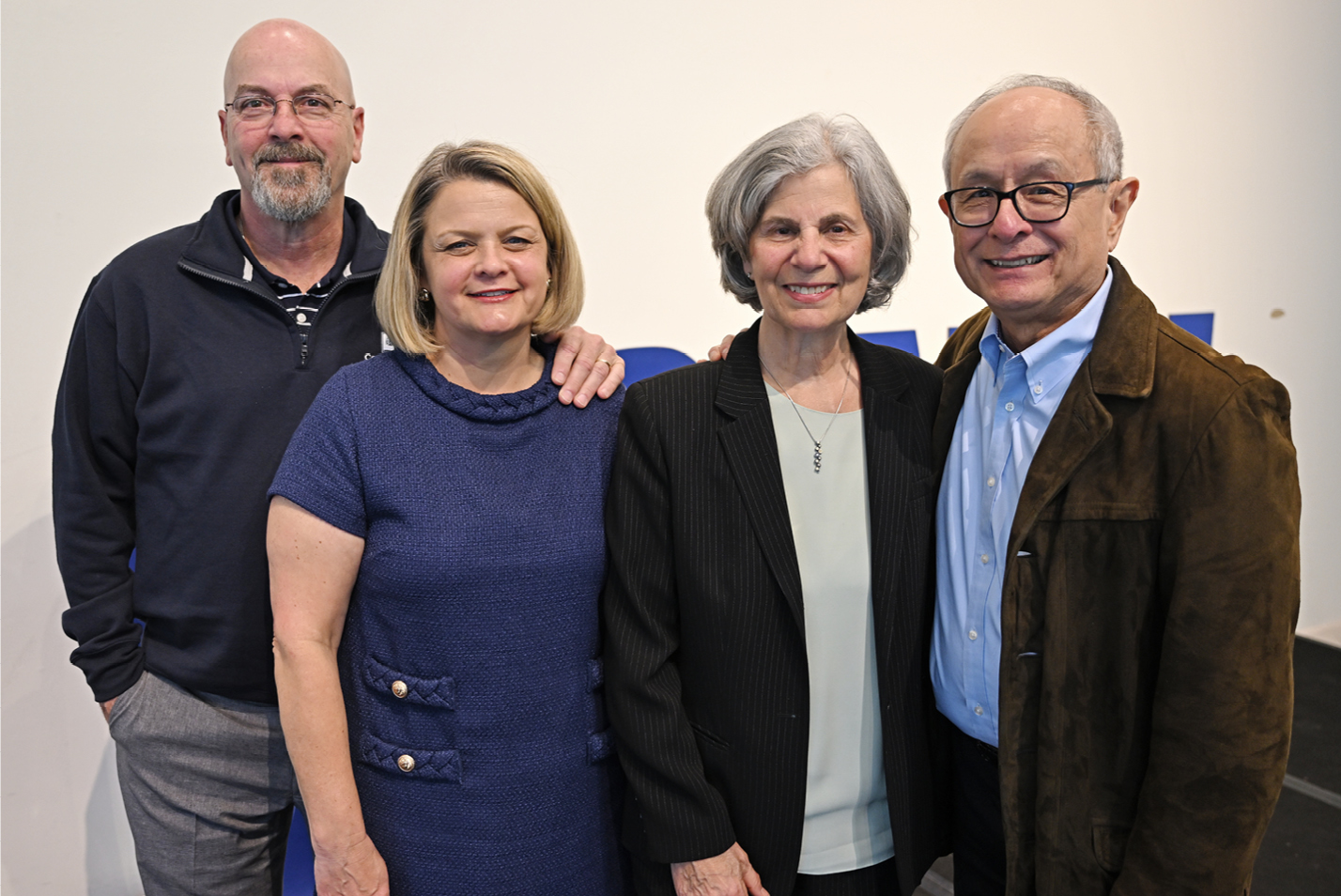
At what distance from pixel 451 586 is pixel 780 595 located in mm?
525

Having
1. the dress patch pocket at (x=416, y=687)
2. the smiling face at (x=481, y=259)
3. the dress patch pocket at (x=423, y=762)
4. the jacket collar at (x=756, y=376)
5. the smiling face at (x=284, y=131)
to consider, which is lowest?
the dress patch pocket at (x=423, y=762)

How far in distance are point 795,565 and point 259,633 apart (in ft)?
3.58

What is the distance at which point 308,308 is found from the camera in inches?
66.3

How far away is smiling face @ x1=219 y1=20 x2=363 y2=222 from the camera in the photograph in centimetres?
167

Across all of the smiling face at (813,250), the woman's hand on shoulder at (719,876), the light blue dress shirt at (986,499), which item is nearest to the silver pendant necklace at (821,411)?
the smiling face at (813,250)

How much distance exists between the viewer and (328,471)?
1.30m

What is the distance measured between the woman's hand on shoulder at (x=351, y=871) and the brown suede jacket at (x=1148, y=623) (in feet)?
3.38

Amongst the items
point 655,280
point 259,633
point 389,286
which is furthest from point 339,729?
point 655,280

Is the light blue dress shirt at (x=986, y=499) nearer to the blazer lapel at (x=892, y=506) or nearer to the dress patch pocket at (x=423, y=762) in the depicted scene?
the blazer lapel at (x=892, y=506)

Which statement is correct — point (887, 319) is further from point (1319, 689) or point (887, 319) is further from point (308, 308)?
point (1319, 689)

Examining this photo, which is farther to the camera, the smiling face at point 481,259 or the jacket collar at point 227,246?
the jacket collar at point 227,246

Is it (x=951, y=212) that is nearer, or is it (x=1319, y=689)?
(x=951, y=212)

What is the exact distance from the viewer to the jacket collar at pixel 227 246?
164cm

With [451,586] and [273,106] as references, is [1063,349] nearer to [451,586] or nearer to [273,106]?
[451,586]
